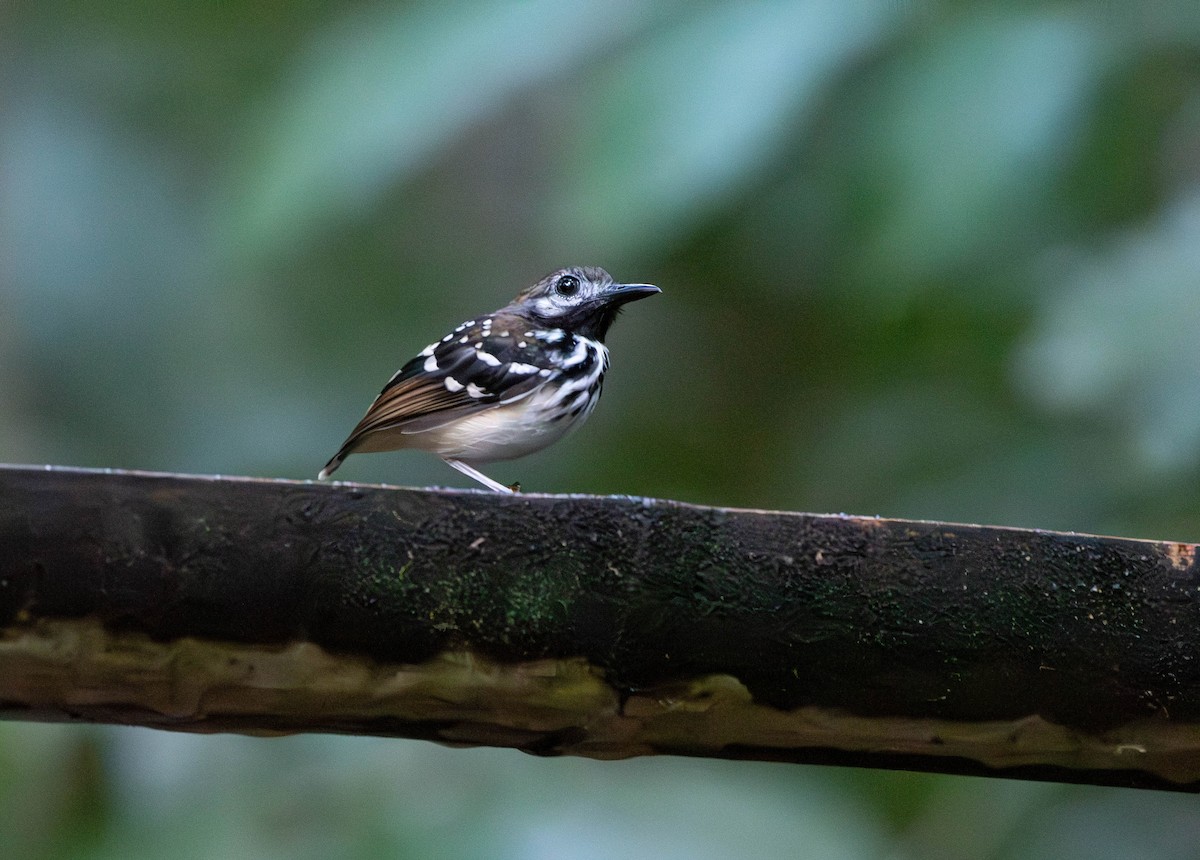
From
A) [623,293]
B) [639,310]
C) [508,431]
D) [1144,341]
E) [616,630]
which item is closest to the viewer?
[616,630]

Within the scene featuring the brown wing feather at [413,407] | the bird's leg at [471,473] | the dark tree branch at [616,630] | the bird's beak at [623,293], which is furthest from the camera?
the bird's beak at [623,293]

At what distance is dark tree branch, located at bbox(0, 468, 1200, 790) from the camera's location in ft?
4.99

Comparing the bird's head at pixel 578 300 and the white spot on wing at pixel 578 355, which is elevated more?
the bird's head at pixel 578 300

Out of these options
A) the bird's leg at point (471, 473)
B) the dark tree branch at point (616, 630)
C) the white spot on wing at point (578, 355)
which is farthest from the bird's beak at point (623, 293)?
the dark tree branch at point (616, 630)

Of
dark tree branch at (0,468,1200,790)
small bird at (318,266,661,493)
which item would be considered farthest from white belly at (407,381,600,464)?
dark tree branch at (0,468,1200,790)

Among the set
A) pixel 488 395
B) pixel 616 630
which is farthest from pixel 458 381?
pixel 616 630

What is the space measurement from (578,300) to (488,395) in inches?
22.0

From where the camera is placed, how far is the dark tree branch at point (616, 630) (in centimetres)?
152

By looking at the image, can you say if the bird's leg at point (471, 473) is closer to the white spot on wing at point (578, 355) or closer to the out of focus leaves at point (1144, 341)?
the white spot on wing at point (578, 355)

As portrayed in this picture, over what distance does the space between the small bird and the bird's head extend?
0.08 m

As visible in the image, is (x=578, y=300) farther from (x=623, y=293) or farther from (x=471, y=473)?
(x=471, y=473)

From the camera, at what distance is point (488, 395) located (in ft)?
9.90

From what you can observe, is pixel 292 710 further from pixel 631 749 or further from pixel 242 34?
pixel 242 34

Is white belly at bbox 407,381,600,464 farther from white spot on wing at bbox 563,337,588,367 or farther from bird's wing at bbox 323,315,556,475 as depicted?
white spot on wing at bbox 563,337,588,367
